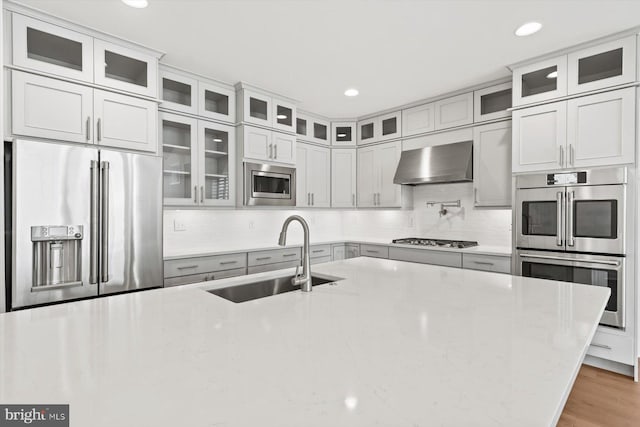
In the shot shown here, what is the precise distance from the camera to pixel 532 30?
98.5 inches

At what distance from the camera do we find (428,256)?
3.71 m

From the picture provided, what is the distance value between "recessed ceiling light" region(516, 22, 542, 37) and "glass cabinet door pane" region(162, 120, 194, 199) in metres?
2.94

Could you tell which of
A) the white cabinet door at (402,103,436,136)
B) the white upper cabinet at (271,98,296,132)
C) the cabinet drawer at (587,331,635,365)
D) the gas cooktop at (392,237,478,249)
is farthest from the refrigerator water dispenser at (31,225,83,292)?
the cabinet drawer at (587,331,635,365)

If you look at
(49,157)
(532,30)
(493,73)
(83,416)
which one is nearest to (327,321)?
(83,416)

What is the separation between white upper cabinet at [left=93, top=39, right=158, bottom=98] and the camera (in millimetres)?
2576

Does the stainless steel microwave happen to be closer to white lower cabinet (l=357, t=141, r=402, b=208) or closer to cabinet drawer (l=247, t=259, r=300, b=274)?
cabinet drawer (l=247, t=259, r=300, b=274)

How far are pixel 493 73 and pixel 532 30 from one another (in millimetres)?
794

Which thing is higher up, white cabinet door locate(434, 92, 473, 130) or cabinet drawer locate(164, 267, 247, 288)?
white cabinet door locate(434, 92, 473, 130)

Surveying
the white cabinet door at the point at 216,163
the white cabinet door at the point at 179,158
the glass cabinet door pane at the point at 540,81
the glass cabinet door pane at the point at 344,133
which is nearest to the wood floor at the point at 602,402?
the glass cabinet door pane at the point at 540,81

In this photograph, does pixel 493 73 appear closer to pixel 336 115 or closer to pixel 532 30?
pixel 532 30

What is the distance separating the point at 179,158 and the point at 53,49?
1.21 metres

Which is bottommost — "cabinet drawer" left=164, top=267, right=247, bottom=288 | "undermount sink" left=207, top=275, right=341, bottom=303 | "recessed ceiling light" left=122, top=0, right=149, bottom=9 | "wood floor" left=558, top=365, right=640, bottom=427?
"wood floor" left=558, top=365, right=640, bottom=427

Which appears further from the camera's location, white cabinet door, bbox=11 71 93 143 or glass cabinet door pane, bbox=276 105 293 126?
glass cabinet door pane, bbox=276 105 293 126

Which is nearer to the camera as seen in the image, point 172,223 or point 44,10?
point 44,10
